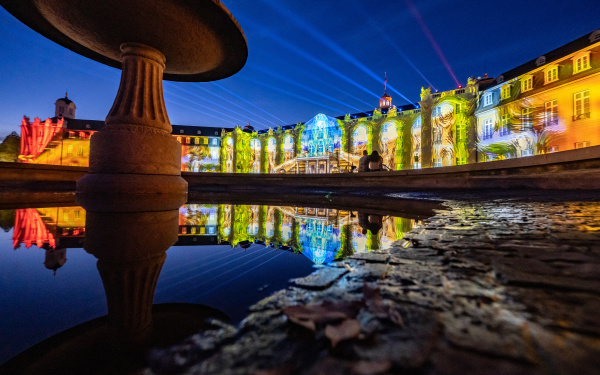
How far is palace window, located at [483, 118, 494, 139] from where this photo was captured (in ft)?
74.9

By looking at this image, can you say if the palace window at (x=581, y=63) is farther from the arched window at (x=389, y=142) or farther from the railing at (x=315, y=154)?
the railing at (x=315, y=154)

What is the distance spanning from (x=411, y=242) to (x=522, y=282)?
1.01m

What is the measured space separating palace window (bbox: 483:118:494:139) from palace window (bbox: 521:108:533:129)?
233 centimetres

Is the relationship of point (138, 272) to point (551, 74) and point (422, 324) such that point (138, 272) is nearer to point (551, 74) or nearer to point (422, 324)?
point (422, 324)

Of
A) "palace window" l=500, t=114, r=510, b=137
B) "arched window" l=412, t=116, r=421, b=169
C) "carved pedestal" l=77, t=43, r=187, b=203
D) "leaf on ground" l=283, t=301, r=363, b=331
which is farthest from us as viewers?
"arched window" l=412, t=116, r=421, b=169

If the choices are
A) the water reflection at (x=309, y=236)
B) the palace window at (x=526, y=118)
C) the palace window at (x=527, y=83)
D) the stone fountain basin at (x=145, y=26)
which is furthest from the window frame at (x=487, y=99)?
the water reflection at (x=309, y=236)

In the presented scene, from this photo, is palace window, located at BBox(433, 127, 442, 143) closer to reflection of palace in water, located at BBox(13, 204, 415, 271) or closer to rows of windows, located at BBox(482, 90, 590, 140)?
rows of windows, located at BBox(482, 90, 590, 140)

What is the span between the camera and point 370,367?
667 mm

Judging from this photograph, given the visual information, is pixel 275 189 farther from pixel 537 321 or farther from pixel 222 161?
pixel 222 161

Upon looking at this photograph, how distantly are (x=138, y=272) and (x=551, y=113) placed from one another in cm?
2640

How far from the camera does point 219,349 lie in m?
0.84

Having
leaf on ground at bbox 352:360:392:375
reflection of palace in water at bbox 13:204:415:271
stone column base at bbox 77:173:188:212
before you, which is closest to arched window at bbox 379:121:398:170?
stone column base at bbox 77:173:188:212

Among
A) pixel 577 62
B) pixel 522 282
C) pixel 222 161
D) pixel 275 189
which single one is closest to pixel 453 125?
pixel 577 62

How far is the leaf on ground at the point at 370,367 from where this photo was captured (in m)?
0.65
